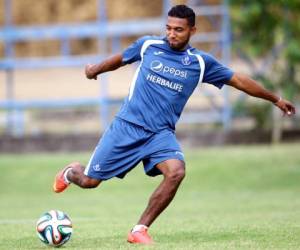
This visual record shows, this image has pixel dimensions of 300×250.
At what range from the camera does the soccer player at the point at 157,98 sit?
11555 millimetres

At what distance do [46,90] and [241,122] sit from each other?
8615 mm

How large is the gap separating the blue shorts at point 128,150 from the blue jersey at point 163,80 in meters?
0.10

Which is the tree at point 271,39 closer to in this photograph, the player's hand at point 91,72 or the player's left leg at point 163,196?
the player's hand at point 91,72

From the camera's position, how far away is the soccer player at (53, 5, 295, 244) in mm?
11555

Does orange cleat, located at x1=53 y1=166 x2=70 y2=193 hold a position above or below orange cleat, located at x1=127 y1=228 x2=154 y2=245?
above

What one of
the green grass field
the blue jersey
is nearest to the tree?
the green grass field

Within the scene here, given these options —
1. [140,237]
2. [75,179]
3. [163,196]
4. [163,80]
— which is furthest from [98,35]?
[140,237]

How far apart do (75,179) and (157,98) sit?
1334 mm

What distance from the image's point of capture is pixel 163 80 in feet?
37.9

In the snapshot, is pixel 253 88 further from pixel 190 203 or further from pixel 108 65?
pixel 190 203

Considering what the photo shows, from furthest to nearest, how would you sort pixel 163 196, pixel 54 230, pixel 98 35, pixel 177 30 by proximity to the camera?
1. pixel 98 35
2. pixel 177 30
3. pixel 163 196
4. pixel 54 230

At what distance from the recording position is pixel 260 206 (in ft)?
63.6

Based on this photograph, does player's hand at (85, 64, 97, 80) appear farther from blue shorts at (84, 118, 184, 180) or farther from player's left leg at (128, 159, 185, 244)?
player's left leg at (128, 159, 185, 244)

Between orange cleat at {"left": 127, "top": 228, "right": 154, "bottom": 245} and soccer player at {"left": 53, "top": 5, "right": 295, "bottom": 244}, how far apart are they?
7.9 inches
